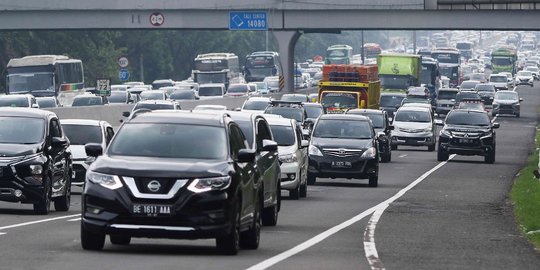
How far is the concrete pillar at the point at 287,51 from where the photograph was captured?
293ft

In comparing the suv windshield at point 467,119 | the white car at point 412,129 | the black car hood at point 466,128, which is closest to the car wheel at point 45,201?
the black car hood at point 466,128

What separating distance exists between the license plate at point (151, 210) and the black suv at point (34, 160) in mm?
8005

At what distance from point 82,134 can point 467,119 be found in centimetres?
2149

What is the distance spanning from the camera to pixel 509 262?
18.4m

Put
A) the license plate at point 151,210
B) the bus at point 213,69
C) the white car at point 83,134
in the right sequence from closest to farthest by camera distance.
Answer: the license plate at point 151,210
the white car at point 83,134
the bus at point 213,69

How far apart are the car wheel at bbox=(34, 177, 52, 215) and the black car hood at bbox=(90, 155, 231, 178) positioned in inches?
301

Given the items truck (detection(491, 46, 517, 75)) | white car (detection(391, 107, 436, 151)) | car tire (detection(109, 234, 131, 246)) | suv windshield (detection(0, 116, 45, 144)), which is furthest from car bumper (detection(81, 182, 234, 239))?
truck (detection(491, 46, 517, 75))

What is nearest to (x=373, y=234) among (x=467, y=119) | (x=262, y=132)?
(x=262, y=132)

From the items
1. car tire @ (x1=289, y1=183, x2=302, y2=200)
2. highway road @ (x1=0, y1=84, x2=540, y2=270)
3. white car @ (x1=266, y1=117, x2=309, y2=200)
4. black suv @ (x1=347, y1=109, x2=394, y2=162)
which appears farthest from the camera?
black suv @ (x1=347, y1=109, x2=394, y2=162)

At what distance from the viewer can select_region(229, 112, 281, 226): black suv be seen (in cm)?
2123

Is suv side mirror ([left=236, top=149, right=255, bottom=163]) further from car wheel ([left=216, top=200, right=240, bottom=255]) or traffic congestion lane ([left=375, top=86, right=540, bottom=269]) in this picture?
traffic congestion lane ([left=375, top=86, right=540, bottom=269])

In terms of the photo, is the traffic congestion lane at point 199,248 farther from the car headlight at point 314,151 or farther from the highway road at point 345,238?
the car headlight at point 314,151

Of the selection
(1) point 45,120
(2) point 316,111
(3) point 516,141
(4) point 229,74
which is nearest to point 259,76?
(4) point 229,74

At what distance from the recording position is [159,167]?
1723 cm
